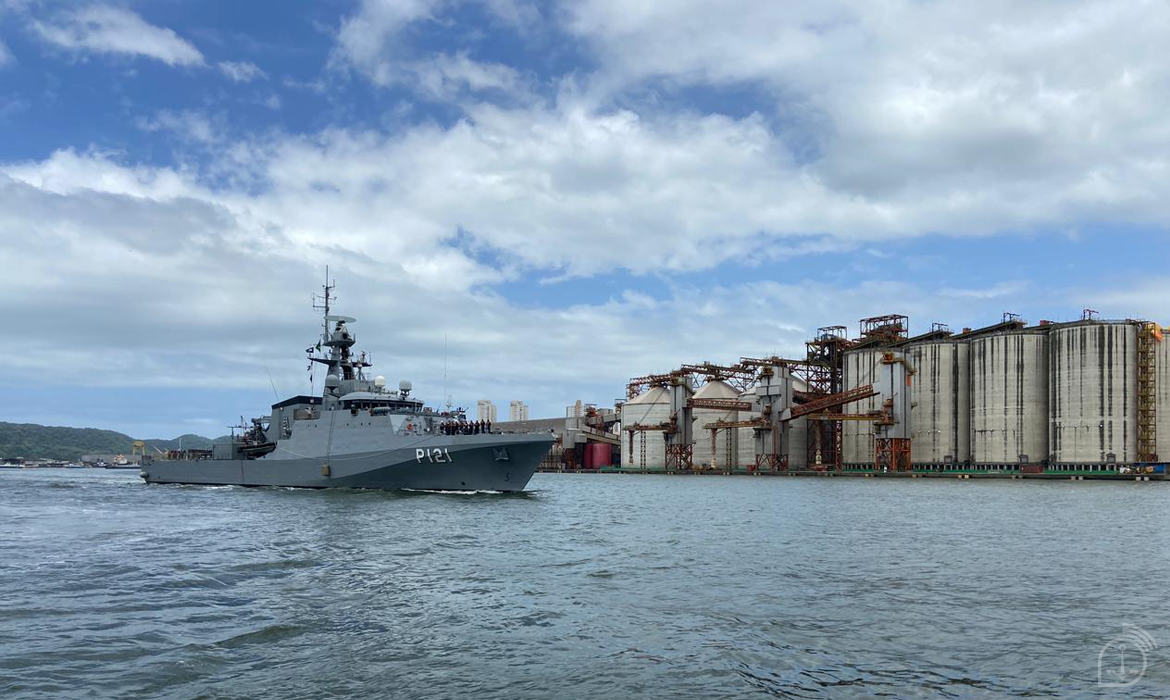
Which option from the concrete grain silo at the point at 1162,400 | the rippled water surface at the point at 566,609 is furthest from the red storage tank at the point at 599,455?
the rippled water surface at the point at 566,609

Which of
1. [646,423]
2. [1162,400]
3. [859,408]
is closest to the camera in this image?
[1162,400]

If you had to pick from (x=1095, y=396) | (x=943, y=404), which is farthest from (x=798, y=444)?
(x=1095, y=396)

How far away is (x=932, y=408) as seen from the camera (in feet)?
355

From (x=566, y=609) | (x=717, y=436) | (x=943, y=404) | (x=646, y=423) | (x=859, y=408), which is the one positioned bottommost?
(x=566, y=609)

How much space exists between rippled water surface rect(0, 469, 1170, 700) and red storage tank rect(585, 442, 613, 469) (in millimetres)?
121904

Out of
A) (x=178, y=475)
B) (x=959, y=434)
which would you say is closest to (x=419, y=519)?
(x=178, y=475)

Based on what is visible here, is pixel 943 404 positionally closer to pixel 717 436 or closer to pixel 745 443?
pixel 745 443

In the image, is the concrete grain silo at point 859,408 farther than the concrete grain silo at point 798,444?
No

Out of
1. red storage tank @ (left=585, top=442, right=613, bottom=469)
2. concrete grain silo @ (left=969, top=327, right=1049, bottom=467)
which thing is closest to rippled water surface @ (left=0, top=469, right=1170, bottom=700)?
concrete grain silo @ (left=969, top=327, right=1049, bottom=467)

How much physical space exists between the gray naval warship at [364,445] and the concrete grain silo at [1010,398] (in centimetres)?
7338

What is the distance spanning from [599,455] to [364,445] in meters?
109

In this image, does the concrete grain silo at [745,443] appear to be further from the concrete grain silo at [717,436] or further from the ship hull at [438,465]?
the ship hull at [438,465]

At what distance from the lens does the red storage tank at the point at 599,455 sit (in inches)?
6107

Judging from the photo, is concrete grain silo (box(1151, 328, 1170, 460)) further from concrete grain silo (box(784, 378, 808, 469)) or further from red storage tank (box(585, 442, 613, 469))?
red storage tank (box(585, 442, 613, 469))
